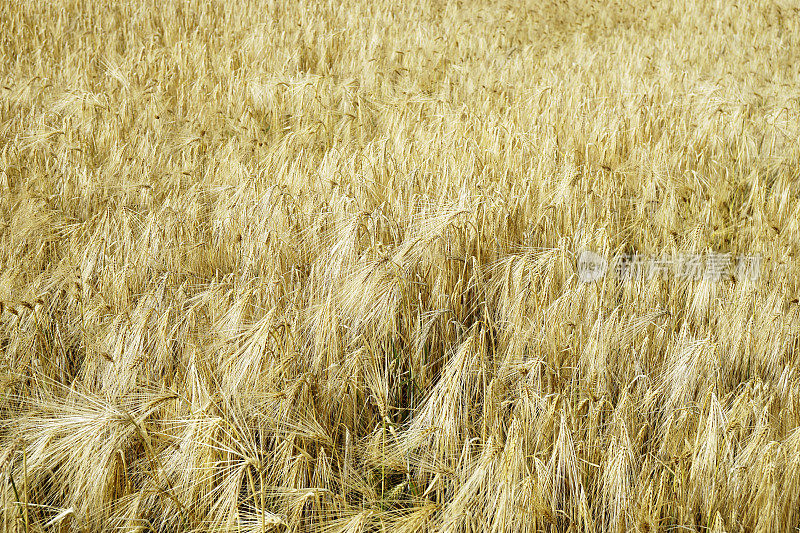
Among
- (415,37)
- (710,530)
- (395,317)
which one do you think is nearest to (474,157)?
(395,317)

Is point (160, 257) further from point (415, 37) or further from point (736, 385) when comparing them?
point (415, 37)

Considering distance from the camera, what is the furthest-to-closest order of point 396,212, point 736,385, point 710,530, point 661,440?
point 396,212 → point 736,385 → point 661,440 → point 710,530

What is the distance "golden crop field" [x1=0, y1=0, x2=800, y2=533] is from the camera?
1.48m

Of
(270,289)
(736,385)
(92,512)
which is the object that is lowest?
(92,512)

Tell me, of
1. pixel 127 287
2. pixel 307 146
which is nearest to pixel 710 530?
pixel 127 287

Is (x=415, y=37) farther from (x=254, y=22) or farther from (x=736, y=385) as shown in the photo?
(x=736, y=385)

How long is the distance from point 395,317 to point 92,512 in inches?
38.3

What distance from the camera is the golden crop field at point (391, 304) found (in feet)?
4.85

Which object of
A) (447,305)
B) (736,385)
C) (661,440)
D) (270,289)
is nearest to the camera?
(661,440)

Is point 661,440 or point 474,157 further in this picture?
point 474,157

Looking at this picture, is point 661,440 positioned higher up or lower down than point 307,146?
lower down

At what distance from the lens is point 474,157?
3.02 meters

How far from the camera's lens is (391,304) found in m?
1.98

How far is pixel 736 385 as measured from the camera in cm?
192
